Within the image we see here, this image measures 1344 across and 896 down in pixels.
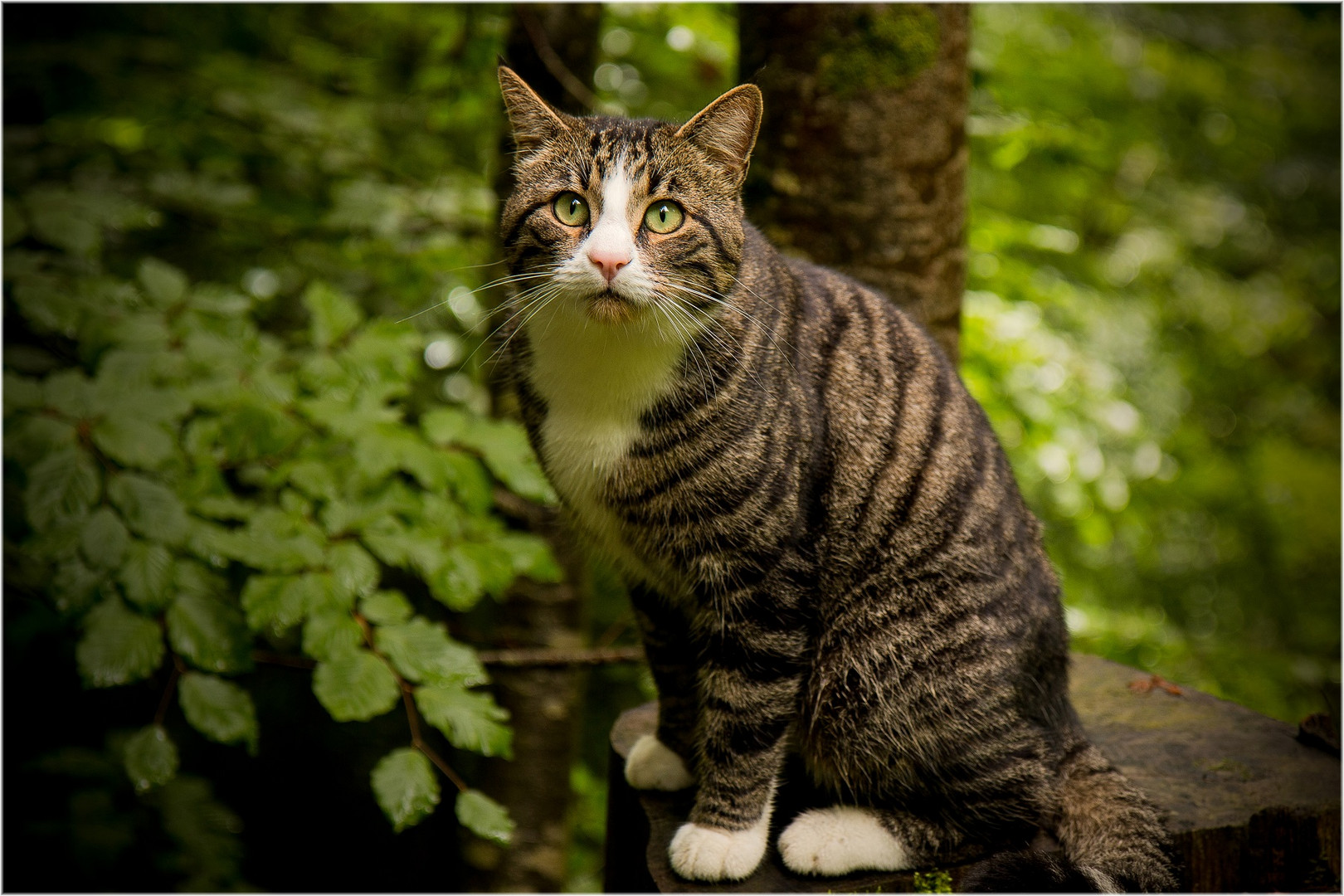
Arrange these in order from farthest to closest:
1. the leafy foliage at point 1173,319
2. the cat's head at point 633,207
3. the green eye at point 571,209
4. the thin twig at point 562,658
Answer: the leafy foliage at point 1173,319 → the thin twig at point 562,658 → the green eye at point 571,209 → the cat's head at point 633,207

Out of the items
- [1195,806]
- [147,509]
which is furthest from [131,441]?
[1195,806]

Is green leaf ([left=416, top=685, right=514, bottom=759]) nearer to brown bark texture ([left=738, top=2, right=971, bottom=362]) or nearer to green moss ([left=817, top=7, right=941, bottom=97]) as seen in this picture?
brown bark texture ([left=738, top=2, right=971, bottom=362])

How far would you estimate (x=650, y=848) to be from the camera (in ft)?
7.18

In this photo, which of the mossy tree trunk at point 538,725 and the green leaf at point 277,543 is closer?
the green leaf at point 277,543

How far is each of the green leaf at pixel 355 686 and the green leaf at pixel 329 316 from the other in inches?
36.6

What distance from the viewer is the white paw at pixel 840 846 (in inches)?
81.6

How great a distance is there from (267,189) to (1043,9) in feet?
11.7

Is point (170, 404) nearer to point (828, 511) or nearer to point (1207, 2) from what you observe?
point (828, 511)

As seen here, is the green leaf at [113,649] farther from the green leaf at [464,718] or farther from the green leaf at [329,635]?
the green leaf at [464,718]

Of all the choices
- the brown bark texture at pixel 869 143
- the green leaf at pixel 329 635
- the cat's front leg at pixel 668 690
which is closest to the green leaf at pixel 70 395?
the green leaf at pixel 329 635

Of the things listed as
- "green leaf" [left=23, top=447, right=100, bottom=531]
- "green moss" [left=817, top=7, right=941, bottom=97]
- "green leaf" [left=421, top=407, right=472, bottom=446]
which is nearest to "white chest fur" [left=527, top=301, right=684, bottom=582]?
"green leaf" [left=421, top=407, right=472, bottom=446]

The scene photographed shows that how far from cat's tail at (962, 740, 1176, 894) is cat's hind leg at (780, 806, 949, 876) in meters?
0.14

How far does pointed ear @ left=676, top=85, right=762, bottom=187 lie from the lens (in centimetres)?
197

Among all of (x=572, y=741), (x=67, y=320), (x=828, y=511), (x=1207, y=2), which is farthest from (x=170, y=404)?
(x=1207, y=2)
